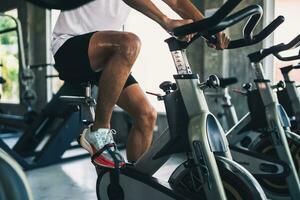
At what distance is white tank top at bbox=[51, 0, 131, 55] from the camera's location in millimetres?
1907

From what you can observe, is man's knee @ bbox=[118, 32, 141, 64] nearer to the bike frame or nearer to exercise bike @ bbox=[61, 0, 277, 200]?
exercise bike @ bbox=[61, 0, 277, 200]

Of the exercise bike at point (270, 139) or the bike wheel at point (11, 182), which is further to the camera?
the exercise bike at point (270, 139)

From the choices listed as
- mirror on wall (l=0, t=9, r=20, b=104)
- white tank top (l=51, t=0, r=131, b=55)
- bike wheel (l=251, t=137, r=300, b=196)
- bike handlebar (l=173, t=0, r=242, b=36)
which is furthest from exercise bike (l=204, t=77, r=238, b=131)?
mirror on wall (l=0, t=9, r=20, b=104)

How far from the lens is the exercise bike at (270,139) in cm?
213

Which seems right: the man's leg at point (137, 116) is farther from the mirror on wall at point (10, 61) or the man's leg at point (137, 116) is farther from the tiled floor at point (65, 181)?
the mirror on wall at point (10, 61)

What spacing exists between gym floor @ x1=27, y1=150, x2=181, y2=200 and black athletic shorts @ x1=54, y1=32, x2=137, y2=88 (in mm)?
1238

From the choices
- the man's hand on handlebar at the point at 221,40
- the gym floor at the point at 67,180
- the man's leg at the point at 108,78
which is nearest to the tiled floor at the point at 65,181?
the gym floor at the point at 67,180

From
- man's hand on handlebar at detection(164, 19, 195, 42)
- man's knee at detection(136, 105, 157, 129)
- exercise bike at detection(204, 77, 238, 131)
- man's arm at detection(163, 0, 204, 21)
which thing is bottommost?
exercise bike at detection(204, 77, 238, 131)

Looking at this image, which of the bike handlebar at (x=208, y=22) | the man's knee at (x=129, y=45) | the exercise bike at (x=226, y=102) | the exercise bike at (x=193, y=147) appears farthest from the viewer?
the exercise bike at (x=226, y=102)

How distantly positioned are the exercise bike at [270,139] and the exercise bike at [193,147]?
1.97ft

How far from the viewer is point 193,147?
142cm

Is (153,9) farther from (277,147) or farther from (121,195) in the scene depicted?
(277,147)

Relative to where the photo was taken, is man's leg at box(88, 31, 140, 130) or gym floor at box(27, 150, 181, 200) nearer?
man's leg at box(88, 31, 140, 130)

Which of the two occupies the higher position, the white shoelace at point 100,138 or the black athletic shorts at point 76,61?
the black athletic shorts at point 76,61
